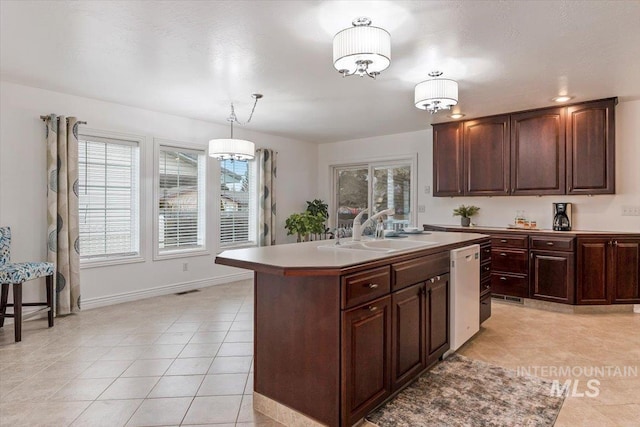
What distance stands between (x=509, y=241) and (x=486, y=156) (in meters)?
1.20

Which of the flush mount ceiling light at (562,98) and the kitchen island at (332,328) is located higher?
the flush mount ceiling light at (562,98)

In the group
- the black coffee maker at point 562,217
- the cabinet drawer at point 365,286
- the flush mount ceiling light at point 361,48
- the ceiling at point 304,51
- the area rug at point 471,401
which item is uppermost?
the ceiling at point 304,51

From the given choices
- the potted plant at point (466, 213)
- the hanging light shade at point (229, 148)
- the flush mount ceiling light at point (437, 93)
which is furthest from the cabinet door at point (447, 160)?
the hanging light shade at point (229, 148)

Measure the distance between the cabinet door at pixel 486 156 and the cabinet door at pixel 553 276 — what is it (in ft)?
3.21

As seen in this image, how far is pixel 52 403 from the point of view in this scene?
2230 mm

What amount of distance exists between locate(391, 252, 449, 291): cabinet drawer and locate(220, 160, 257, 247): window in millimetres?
3703

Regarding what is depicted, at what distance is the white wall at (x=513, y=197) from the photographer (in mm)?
4285

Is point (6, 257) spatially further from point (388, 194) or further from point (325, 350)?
point (388, 194)

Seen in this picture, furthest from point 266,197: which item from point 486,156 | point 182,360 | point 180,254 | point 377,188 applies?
point 182,360

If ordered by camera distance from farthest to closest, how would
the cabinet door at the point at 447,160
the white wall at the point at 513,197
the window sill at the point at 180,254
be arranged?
the cabinet door at the point at 447,160 → the window sill at the point at 180,254 → the white wall at the point at 513,197

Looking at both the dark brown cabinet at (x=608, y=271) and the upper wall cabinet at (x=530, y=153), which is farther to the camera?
the upper wall cabinet at (x=530, y=153)

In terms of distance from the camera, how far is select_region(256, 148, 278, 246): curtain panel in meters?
5.98

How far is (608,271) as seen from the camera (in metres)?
4.05

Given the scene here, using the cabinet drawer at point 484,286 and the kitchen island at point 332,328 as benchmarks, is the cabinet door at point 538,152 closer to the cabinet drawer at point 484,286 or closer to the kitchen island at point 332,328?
the cabinet drawer at point 484,286
